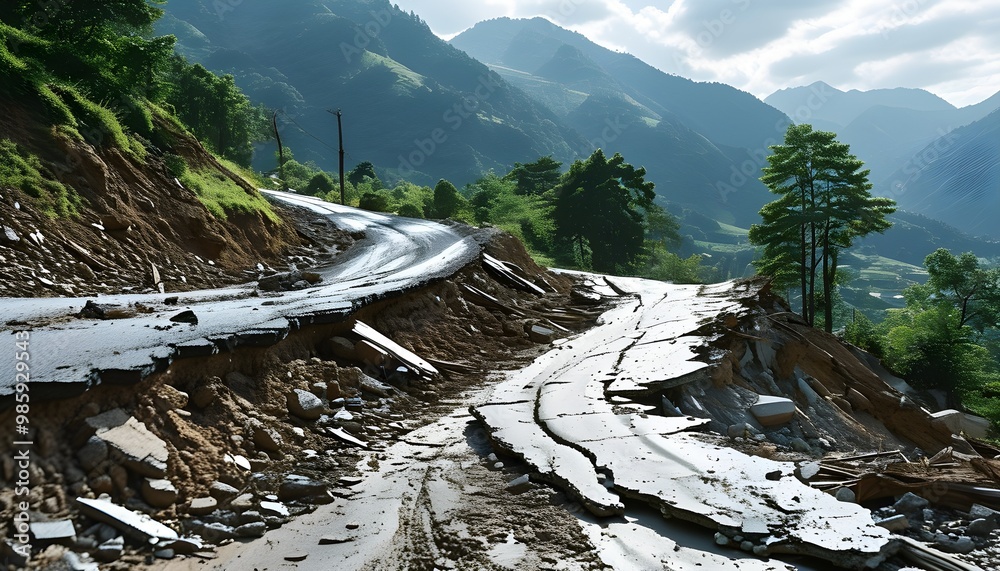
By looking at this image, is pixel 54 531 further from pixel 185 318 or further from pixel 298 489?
pixel 185 318

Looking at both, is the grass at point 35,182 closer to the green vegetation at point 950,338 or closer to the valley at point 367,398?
the valley at point 367,398

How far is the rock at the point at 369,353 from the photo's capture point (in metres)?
8.47

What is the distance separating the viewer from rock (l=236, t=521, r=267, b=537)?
13.7ft

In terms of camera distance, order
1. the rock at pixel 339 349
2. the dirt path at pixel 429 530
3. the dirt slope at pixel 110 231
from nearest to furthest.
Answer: the dirt path at pixel 429 530, the rock at pixel 339 349, the dirt slope at pixel 110 231

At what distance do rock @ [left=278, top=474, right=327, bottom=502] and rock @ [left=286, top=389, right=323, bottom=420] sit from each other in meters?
1.44

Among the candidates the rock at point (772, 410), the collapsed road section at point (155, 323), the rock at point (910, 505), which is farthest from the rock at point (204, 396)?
the rock at point (772, 410)

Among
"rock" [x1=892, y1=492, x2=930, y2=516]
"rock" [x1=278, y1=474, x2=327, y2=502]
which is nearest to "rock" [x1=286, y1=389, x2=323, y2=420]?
"rock" [x1=278, y1=474, x2=327, y2=502]

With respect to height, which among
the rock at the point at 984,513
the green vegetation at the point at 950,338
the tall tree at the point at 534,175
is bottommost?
the green vegetation at the point at 950,338

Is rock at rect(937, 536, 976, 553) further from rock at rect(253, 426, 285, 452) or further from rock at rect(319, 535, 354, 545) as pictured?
rock at rect(253, 426, 285, 452)

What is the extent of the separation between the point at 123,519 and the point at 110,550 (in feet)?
0.77

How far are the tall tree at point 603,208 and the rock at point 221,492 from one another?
41.3m

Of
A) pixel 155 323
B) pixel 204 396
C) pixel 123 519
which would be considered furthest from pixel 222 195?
pixel 123 519

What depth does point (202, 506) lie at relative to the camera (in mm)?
4293

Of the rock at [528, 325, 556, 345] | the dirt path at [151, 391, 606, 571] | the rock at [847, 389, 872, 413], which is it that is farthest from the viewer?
the rock at [847, 389, 872, 413]
